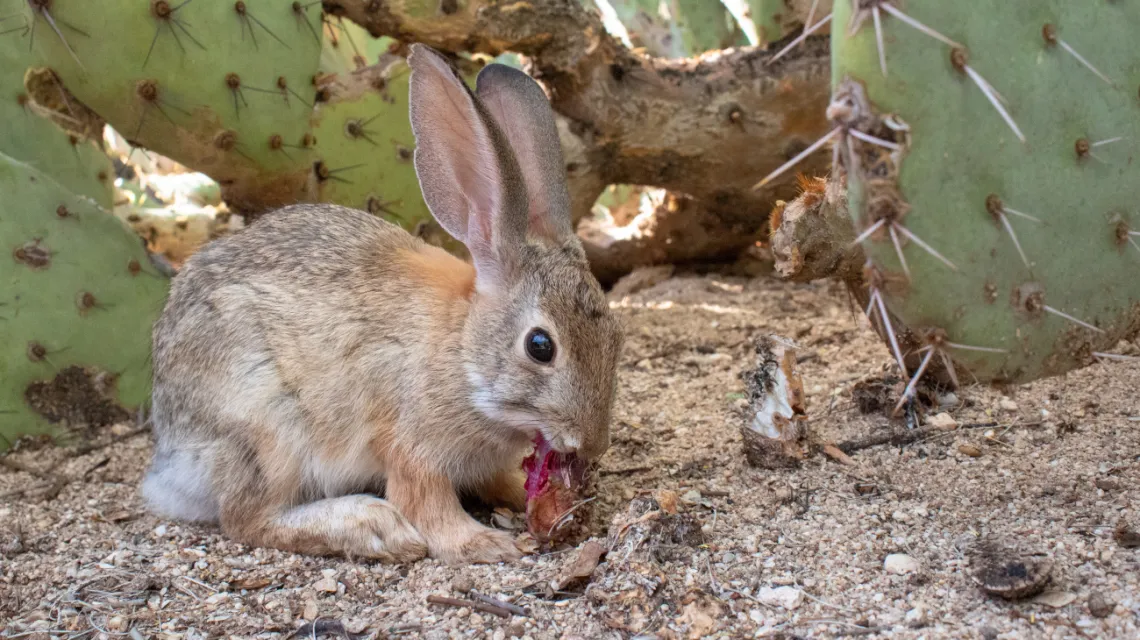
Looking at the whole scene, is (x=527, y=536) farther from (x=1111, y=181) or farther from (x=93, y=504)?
(x=1111, y=181)

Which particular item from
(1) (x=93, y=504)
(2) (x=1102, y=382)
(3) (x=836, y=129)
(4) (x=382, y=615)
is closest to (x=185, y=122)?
(1) (x=93, y=504)

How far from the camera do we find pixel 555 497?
340 centimetres

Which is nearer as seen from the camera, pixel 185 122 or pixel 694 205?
pixel 185 122

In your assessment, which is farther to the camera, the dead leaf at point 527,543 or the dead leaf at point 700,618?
the dead leaf at point 527,543

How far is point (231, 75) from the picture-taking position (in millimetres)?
4348

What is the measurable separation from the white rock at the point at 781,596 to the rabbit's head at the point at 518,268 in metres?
0.76

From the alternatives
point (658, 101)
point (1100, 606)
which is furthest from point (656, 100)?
point (1100, 606)

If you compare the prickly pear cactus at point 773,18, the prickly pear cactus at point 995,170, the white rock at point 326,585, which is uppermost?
the prickly pear cactus at point 773,18

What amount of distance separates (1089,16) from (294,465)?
2959 mm

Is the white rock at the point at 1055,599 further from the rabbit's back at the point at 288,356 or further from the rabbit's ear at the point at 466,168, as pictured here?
the rabbit's back at the point at 288,356

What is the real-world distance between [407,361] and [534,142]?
0.91m

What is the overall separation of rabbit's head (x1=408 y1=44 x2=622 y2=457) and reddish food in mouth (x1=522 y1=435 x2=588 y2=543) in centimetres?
11

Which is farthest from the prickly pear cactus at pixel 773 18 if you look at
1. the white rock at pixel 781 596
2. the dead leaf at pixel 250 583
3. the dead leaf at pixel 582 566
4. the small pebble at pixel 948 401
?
the dead leaf at pixel 250 583

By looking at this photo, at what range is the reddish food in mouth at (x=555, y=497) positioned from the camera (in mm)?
3377
